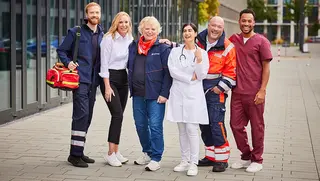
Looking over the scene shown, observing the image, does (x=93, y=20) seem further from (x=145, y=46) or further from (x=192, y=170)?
(x=192, y=170)

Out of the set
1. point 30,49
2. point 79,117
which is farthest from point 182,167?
point 30,49

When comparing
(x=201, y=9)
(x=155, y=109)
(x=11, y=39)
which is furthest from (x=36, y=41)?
(x=201, y=9)

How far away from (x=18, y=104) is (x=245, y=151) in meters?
5.75

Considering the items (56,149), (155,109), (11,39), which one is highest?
(11,39)

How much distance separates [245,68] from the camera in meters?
7.98

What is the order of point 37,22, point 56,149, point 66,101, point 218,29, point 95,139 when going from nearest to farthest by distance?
point 218,29 → point 56,149 → point 95,139 → point 37,22 → point 66,101

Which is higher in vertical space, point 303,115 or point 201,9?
point 201,9

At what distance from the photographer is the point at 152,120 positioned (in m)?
8.04

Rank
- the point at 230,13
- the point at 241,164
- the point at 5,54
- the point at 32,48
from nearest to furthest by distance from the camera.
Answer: the point at 241,164, the point at 5,54, the point at 32,48, the point at 230,13

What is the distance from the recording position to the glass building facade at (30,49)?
40.2 ft

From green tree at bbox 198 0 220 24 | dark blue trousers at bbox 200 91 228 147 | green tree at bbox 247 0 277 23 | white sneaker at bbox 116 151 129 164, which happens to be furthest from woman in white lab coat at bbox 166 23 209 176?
green tree at bbox 247 0 277 23

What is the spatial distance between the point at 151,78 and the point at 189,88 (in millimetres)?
466

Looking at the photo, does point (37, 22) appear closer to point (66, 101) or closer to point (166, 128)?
point (66, 101)

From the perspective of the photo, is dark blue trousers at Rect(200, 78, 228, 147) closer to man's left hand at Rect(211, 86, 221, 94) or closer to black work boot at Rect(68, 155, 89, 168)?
man's left hand at Rect(211, 86, 221, 94)
